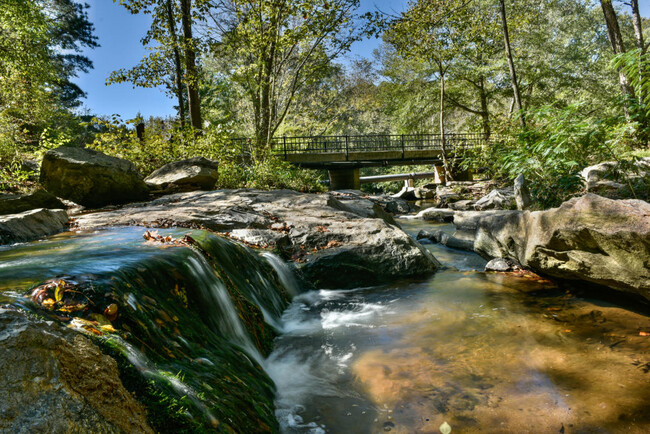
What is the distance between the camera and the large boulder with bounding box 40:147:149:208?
24.8 feet

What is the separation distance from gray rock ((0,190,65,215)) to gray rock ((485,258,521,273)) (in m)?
7.35

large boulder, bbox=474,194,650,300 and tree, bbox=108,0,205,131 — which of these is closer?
large boulder, bbox=474,194,650,300

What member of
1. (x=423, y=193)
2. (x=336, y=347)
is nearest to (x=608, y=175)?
(x=336, y=347)

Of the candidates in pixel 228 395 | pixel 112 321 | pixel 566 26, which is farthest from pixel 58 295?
pixel 566 26

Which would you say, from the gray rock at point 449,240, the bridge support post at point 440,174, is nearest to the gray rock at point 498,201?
the gray rock at point 449,240

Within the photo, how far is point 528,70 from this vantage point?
22703mm

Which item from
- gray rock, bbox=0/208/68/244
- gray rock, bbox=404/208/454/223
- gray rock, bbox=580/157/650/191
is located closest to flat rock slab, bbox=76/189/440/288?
gray rock, bbox=0/208/68/244

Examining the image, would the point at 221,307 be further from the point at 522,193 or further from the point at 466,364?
the point at 522,193

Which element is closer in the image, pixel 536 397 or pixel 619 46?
pixel 536 397

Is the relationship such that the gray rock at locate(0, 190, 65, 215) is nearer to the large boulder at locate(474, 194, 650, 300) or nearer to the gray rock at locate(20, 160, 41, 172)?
the gray rock at locate(20, 160, 41, 172)

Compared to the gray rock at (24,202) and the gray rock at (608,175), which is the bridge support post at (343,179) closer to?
the gray rock at (608,175)

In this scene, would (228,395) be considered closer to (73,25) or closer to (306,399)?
(306,399)

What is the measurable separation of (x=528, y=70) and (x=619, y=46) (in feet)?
32.9

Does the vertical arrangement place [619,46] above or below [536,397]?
above
